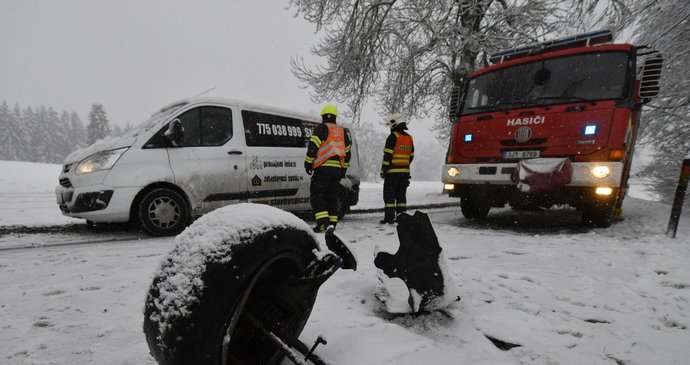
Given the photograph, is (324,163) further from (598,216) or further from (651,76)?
(651,76)

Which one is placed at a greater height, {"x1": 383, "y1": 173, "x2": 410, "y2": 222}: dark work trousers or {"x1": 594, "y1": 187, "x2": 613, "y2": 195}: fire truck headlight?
{"x1": 594, "y1": 187, "x2": 613, "y2": 195}: fire truck headlight

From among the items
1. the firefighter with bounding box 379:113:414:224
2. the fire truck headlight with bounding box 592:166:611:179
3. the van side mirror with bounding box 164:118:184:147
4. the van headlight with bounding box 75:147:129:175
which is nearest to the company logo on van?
the fire truck headlight with bounding box 592:166:611:179

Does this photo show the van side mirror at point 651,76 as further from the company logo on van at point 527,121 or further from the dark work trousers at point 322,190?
the dark work trousers at point 322,190

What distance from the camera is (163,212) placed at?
15.0 feet

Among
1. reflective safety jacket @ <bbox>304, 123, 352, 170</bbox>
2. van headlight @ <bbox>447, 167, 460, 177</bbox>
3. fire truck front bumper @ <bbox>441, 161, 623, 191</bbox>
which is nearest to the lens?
fire truck front bumper @ <bbox>441, 161, 623, 191</bbox>

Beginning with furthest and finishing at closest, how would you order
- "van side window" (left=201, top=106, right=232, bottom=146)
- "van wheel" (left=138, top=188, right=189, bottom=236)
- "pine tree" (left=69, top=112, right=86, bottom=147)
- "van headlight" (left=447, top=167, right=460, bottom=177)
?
"pine tree" (left=69, top=112, right=86, bottom=147), "van headlight" (left=447, top=167, right=460, bottom=177), "van side window" (left=201, top=106, right=232, bottom=146), "van wheel" (left=138, top=188, right=189, bottom=236)

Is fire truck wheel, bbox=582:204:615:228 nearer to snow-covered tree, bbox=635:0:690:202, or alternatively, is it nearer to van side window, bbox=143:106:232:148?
van side window, bbox=143:106:232:148

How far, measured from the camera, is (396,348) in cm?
170

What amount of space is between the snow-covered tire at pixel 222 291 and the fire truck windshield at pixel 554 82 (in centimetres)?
461

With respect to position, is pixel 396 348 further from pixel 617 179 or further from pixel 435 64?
pixel 435 64

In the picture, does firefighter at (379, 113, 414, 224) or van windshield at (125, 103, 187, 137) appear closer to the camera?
van windshield at (125, 103, 187, 137)

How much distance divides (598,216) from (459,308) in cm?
367

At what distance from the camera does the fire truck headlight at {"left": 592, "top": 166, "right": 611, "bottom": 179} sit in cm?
419

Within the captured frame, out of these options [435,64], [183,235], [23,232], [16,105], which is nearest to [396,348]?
[183,235]
